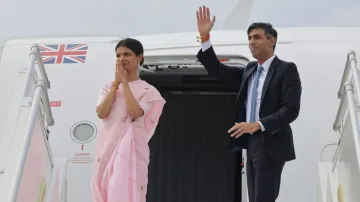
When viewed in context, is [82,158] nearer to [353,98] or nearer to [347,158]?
[347,158]

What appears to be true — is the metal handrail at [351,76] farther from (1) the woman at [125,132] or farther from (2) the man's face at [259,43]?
(1) the woman at [125,132]

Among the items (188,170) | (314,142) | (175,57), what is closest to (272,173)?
(314,142)

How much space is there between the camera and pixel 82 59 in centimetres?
634

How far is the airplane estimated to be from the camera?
13.2 feet

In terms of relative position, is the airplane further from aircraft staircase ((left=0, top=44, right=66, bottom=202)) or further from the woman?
the woman

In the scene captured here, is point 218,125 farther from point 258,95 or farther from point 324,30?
point 258,95

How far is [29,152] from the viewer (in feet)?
12.7

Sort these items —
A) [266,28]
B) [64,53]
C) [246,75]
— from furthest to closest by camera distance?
[64,53], [246,75], [266,28]

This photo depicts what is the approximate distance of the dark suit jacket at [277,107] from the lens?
→ 397 cm

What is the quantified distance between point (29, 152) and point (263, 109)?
1.67 meters

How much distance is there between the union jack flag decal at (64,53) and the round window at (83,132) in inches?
31.2

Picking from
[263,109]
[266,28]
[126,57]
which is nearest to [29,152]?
[126,57]

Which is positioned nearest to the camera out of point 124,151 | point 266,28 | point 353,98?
point 353,98

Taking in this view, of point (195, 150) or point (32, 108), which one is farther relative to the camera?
point (195, 150)
